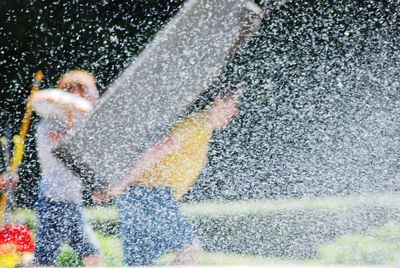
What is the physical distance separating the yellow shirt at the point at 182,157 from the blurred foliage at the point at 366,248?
1.48m

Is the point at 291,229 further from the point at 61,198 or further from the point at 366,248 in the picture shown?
the point at 61,198

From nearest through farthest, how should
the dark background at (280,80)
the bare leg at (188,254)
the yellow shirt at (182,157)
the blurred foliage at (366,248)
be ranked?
1. the yellow shirt at (182,157)
2. the bare leg at (188,254)
3. the blurred foliage at (366,248)
4. the dark background at (280,80)

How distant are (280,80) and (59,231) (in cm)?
339

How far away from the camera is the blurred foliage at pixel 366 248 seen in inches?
137

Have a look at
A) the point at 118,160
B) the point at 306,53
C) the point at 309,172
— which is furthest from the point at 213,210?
the point at 118,160

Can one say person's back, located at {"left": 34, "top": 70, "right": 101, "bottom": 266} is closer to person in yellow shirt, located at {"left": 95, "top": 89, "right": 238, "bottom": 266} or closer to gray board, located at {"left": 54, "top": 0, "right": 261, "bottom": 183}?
gray board, located at {"left": 54, "top": 0, "right": 261, "bottom": 183}

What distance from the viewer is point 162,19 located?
4.81 meters

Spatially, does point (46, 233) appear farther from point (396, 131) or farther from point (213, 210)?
point (396, 131)

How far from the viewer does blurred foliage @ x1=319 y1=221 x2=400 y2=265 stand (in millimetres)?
3475

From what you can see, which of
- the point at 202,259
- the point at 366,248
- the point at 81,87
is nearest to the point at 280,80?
the point at 366,248

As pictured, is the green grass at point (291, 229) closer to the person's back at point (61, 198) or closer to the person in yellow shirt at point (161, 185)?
the person's back at point (61, 198)

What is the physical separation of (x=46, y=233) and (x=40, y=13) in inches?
104

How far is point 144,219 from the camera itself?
2402mm

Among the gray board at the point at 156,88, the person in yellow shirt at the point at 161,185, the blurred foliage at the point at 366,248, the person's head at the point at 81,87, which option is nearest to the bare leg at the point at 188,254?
the person in yellow shirt at the point at 161,185
